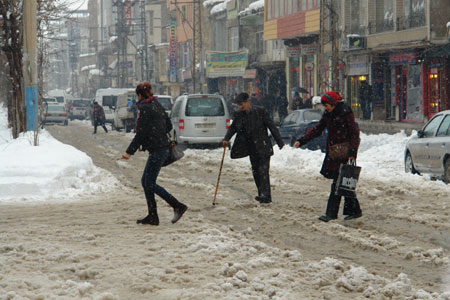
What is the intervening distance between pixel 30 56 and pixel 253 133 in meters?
6.73

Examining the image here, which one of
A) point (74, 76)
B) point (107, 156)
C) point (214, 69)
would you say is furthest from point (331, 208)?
point (74, 76)

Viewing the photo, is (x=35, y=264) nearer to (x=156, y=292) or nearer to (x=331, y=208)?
(x=156, y=292)

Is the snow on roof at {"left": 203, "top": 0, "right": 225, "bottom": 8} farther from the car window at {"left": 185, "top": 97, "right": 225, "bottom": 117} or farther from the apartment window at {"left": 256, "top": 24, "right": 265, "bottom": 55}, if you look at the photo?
the car window at {"left": 185, "top": 97, "right": 225, "bottom": 117}

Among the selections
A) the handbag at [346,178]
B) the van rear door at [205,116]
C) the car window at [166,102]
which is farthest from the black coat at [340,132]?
the car window at [166,102]

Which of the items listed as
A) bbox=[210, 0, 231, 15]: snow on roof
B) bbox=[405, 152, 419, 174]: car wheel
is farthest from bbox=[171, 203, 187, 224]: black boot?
bbox=[210, 0, 231, 15]: snow on roof

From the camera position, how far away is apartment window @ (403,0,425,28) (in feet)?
110

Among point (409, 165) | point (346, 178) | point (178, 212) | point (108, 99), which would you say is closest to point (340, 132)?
point (346, 178)

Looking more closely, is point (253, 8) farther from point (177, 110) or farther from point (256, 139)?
point (256, 139)

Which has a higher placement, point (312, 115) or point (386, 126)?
point (312, 115)

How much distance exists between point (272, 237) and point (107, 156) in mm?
14615

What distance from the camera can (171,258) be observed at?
7.54 meters

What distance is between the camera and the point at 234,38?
199ft

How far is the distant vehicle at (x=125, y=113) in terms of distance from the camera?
39.4 meters

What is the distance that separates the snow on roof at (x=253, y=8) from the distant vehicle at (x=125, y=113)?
14540 millimetres
